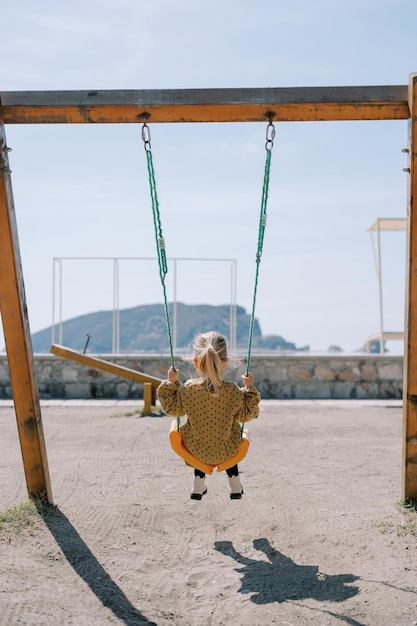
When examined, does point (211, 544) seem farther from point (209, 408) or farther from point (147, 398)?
point (147, 398)

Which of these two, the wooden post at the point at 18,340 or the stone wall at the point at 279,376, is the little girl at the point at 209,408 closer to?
the wooden post at the point at 18,340

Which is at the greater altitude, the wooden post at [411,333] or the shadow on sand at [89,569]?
the wooden post at [411,333]

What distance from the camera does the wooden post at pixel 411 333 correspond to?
202 inches

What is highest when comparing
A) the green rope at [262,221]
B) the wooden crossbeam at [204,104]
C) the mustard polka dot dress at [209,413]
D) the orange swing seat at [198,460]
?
the wooden crossbeam at [204,104]

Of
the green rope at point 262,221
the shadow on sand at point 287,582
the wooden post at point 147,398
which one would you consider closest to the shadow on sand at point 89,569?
the shadow on sand at point 287,582

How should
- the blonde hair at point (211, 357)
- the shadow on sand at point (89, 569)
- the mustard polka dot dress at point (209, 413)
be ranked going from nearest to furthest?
the shadow on sand at point (89, 569) < the blonde hair at point (211, 357) < the mustard polka dot dress at point (209, 413)

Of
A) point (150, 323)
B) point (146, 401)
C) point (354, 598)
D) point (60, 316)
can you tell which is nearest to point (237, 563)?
point (354, 598)

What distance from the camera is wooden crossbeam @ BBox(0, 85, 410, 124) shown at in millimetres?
5203

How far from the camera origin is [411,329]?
524 centimetres

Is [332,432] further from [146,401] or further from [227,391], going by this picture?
[227,391]

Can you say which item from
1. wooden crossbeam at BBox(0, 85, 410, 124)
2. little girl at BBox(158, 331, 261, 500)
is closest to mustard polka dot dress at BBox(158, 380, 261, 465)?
little girl at BBox(158, 331, 261, 500)

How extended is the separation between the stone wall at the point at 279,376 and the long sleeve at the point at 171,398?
27.0 feet

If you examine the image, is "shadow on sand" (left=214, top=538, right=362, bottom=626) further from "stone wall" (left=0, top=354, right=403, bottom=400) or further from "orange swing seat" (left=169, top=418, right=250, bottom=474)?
"stone wall" (left=0, top=354, right=403, bottom=400)

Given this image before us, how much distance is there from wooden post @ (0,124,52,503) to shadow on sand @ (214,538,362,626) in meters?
1.50
